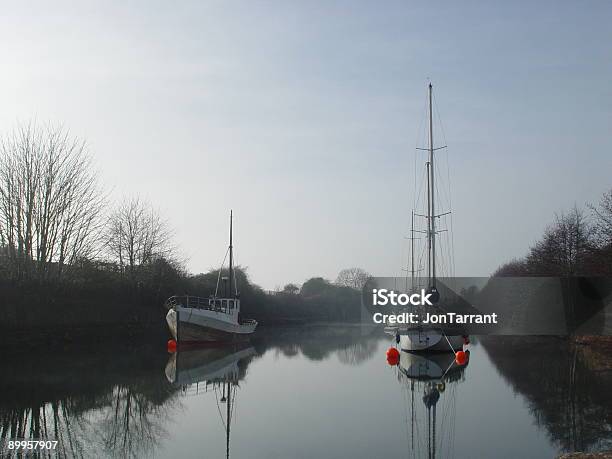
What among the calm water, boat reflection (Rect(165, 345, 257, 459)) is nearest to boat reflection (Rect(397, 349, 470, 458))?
the calm water

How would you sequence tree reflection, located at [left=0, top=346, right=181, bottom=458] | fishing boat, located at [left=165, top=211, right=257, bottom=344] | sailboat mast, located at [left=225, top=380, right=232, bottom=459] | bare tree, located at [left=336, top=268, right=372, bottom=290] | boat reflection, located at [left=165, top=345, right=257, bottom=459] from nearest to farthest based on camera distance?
1. sailboat mast, located at [left=225, top=380, right=232, bottom=459]
2. tree reflection, located at [left=0, top=346, right=181, bottom=458]
3. boat reflection, located at [left=165, top=345, right=257, bottom=459]
4. fishing boat, located at [left=165, top=211, right=257, bottom=344]
5. bare tree, located at [left=336, top=268, right=372, bottom=290]

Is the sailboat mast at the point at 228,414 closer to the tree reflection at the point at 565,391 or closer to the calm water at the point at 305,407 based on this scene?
the calm water at the point at 305,407

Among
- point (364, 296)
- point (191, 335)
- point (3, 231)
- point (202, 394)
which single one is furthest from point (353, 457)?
point (364, 296)

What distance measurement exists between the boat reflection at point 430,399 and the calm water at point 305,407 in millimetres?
46

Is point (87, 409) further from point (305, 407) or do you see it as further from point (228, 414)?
point (305, 407)

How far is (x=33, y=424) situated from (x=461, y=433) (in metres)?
9.20

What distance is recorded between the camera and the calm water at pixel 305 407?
1195cm

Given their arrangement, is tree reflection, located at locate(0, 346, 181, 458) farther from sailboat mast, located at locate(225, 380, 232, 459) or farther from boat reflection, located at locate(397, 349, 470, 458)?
boat reflection, located at locate(397, 349, 470, 458)

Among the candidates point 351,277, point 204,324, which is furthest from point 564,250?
point 351,277

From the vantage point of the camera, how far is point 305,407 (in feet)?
53.6

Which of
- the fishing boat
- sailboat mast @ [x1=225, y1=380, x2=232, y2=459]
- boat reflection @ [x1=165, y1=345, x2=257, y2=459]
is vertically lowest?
sailboat mast @ [x1=225, y1=380, x2=232, y2=459]

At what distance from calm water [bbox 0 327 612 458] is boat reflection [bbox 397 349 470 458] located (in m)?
0.05

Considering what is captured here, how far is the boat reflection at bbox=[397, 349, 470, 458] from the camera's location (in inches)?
491

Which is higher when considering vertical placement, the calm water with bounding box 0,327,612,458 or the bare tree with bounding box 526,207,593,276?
the bare tree with bounding box 526,207,593,276
